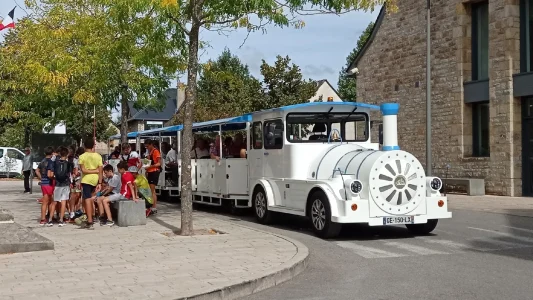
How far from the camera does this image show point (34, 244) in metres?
9.85

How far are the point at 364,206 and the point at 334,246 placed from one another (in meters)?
0.85

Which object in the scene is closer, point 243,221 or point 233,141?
point 243,221

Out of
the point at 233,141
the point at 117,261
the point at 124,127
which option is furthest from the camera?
the point at 124,127

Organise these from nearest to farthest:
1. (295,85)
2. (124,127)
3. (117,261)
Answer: (117,261)
(124,127)
(295,85)

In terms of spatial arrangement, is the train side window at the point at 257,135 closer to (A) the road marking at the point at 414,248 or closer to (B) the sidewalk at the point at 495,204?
(A) the road marking at the point at 414,248

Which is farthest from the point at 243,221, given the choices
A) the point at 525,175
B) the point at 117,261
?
the point at 525,175

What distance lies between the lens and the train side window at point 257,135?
14812mm

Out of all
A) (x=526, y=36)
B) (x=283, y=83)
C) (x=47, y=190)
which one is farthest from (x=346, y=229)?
(x=283, y=83)

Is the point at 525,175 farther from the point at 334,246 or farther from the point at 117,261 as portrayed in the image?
the point at 117,261

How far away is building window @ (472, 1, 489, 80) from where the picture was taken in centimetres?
2403

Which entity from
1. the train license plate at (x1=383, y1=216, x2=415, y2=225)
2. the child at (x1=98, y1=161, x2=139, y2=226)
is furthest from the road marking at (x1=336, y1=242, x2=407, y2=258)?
the child at (x1=98, y1=161, x2=139, y2=226)

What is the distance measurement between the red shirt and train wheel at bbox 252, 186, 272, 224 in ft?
8.62

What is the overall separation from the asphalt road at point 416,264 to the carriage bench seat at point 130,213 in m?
2.45

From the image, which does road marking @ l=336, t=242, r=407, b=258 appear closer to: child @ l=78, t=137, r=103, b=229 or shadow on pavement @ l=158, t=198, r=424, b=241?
shadow on pavement @ l=158, t=198, r=424, b=241
